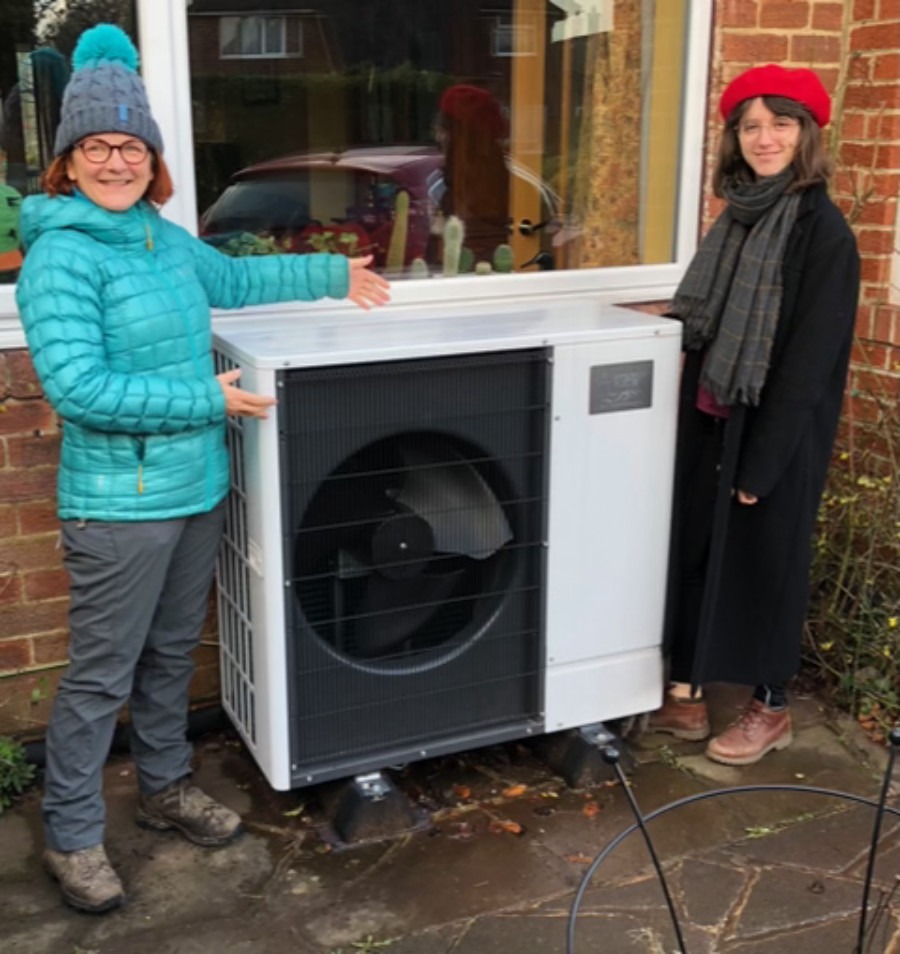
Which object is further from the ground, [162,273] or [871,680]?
[162,273]

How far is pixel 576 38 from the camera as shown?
3.75 metres

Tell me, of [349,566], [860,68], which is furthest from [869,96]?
[349,566]

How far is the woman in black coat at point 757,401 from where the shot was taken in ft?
9.69

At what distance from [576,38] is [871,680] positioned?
219 centimetres

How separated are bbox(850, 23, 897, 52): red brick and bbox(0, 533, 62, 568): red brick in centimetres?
287

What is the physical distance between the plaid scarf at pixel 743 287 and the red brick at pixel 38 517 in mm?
1778

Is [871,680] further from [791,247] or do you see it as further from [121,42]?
[121,42]

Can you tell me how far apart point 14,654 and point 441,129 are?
1961 mm

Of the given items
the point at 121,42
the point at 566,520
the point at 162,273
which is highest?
the point at 121,42

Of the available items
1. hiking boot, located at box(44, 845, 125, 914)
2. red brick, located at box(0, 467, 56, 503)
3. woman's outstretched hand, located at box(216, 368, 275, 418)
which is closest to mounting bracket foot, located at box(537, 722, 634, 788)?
hiking boot, located at box(44, 845, 125, 914)

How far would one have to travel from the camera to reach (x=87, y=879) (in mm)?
2697

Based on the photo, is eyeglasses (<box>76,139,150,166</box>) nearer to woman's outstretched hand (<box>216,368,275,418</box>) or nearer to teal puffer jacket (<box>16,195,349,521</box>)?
teal puffer jacket (<box>16,195,349,521</box>)

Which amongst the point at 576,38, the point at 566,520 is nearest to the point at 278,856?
the point at 566,520

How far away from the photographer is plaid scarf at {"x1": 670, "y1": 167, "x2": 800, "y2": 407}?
2.98 metres
